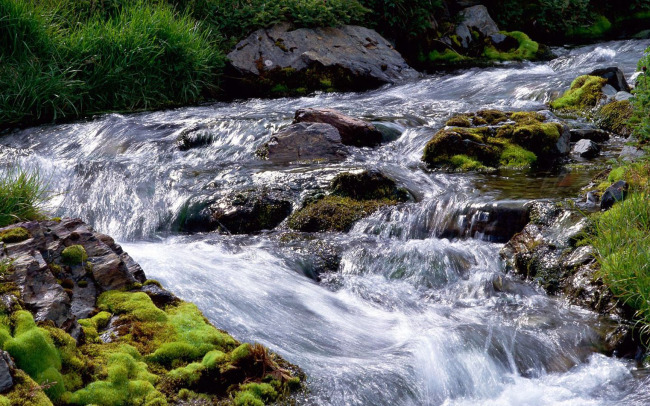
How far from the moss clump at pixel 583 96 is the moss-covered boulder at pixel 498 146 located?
223 centimetres

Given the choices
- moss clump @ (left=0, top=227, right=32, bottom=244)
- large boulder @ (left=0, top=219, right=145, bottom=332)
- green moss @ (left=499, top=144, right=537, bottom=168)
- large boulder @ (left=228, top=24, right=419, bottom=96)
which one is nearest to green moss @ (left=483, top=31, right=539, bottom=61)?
large boulder @ (left=228, top=24, right=419, bottom=96)

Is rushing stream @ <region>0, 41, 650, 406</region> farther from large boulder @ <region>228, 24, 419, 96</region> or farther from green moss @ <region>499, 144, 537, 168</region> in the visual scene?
large boulder @ <region>228, 24, 419, 96</region>

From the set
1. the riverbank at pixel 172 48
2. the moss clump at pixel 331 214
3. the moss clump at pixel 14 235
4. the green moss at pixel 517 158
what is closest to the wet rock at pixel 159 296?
the moss clump at pixel 14 235

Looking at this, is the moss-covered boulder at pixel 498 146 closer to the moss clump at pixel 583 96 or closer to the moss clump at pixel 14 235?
the moss clump at pixel 583 96

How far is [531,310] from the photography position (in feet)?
18.2

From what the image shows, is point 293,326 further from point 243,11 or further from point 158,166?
point 243,11

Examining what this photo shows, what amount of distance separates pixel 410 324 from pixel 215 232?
3075 mm

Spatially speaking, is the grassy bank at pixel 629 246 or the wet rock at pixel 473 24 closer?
the grassy bank at pixel 629 246

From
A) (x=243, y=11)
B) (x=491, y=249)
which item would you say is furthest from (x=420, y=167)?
(x=243, y=11)

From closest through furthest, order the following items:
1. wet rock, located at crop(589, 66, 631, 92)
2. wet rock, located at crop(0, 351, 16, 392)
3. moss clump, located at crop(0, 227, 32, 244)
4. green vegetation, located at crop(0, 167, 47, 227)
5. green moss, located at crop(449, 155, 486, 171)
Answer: wet rock, located at crop(0, 351, 16, 392) → moss clump, located at crop(0, 227, 32, 244) → green vegetation, located at crop(0, 167, 47, 227) → green moss, located at crop(449, 155, 486, 171) → wet rock, located at crop(589, 66, 631, 92)

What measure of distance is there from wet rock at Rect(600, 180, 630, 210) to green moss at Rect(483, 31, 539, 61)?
1102cm

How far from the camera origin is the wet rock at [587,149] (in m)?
9.23

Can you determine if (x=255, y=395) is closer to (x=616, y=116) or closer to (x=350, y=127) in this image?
(x=350, y=127)

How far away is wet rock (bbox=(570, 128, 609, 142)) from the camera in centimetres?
990
